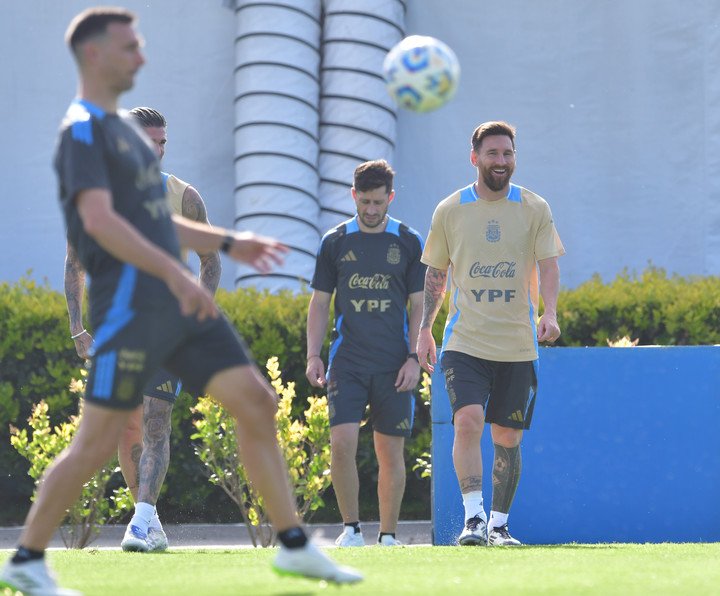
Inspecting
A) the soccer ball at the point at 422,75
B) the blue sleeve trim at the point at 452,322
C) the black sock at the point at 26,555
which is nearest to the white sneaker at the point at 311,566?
the black sock at the point at 26,555

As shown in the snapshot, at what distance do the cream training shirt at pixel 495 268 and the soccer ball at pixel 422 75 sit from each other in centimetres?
62

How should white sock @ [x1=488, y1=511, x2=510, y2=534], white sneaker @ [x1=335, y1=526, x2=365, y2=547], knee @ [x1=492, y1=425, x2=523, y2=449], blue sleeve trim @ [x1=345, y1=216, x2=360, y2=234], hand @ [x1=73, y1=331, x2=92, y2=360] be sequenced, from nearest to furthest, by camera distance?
hand @ [x1=73, y1=331, x2=92, y2=360] → white sock @ [x1=488, y1=511, x2=510, y2=534] → knee @ [x1=492, y1=425, x2=523, y2=449] → white sneaker @ [x1=335, y1=526, x2=365, y2=547] → blue sleeve trim @ [x1=345, y1=216, x2=360, y2=234]

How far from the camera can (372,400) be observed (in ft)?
26.7

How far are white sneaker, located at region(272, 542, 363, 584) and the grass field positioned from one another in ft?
0.17

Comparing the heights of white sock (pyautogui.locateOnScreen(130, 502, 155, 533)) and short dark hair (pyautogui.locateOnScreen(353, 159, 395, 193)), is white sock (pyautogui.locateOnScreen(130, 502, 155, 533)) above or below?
below

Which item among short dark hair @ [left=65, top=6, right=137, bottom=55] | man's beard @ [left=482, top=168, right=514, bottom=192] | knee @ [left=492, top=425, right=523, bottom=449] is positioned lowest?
knee @ [left=492, top=425, right=523, bottom=449]

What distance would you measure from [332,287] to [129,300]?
3.81 m

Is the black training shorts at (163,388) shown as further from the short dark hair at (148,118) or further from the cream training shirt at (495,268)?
the cream training shirt at (495,268)

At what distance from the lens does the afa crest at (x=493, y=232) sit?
752 cm

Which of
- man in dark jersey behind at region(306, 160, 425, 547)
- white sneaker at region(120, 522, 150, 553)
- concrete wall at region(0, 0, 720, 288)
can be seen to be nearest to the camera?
white sneaker at region(120, 522, 150, 553)

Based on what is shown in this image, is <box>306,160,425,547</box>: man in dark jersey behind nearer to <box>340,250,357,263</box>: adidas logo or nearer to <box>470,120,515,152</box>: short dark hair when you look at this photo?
<box>340,250,357,263</box>: adidas logo

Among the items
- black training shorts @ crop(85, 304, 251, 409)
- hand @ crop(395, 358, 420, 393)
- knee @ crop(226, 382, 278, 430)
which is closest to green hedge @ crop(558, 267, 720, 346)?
hand @ crop(395, 358, 420, 393)

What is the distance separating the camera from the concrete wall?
48.0 feet

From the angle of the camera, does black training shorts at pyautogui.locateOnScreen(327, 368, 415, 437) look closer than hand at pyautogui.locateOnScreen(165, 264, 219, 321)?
No
